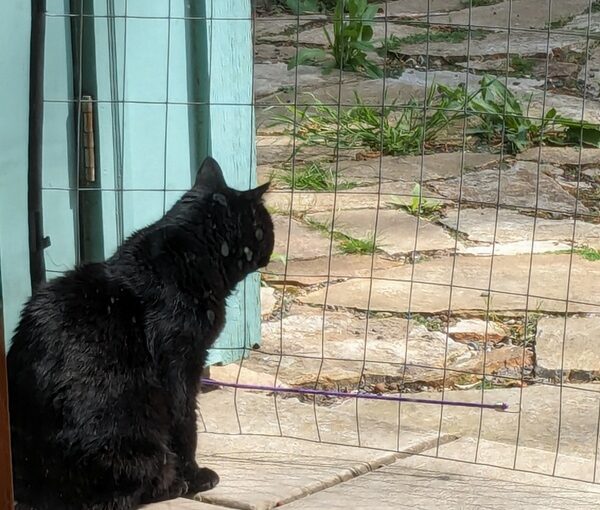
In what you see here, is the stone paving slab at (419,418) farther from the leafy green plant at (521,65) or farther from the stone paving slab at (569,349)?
the leafy green plant at (521,65)

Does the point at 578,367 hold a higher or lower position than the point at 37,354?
lower

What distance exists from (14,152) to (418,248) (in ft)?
6.86

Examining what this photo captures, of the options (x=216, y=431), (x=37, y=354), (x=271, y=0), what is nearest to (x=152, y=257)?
(x=37, y=354)

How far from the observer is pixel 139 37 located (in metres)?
3.01

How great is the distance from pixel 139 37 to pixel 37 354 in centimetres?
109

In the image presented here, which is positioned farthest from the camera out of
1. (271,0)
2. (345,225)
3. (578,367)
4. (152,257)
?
(271,0)

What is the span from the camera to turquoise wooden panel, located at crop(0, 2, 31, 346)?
279 centimetres

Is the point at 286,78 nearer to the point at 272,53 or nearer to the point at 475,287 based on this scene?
the point at 272,53

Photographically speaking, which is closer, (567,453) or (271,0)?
(567,453)

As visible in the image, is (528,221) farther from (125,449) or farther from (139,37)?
(125,449)

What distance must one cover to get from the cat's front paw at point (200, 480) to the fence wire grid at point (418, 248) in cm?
38

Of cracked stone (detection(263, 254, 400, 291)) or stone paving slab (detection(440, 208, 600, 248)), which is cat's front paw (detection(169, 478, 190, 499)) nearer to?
cracked stone (detection(263, 254, 400, 291))

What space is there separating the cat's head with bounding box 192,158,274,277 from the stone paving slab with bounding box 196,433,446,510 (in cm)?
47

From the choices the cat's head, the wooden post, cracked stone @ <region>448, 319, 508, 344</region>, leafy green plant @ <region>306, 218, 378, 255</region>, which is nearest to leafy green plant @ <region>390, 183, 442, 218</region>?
leafy green plant @ <region>306, 218, 378, 255</region>
